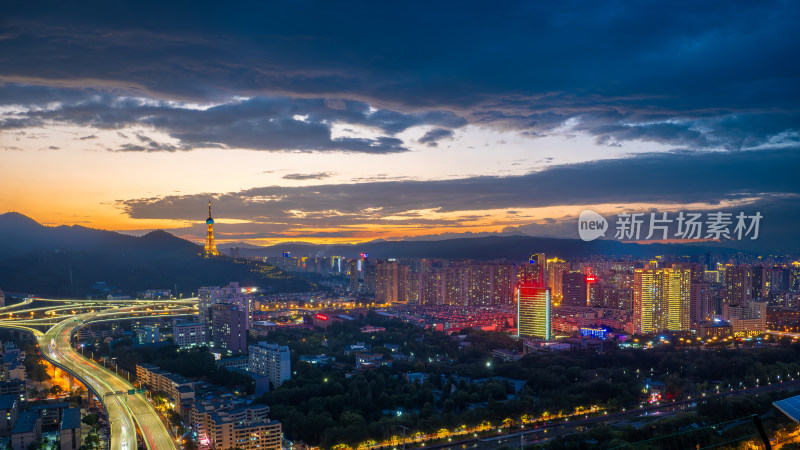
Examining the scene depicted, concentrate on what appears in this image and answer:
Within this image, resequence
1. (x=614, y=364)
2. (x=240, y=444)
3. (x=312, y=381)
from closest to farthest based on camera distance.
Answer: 1. (x=240, y=444)
2. (x=312, y=381)
3. (x=614, y=364)

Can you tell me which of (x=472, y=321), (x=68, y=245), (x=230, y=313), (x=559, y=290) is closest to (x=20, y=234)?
(x=68, y=245)

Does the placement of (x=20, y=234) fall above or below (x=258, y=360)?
above

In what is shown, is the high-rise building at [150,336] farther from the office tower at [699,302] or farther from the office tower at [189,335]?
the office tower at [699,302]

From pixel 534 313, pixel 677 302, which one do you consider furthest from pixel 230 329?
pixel 677 302

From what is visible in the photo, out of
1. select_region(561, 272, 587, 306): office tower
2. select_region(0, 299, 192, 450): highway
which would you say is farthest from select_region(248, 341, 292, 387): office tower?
select_region(561, 272, 587, 306): office tower

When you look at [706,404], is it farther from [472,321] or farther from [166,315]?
[166,315]

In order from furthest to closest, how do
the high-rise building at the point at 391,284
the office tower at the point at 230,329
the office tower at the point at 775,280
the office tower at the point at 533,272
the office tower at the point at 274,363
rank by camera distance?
1. the high-rise building at the point at 391,284
2. the office tower at the point at 533,272
3. the office tower at the point at 775,280
4. the office tower at the point at 230,329
5. the office tower at the point at 274,363

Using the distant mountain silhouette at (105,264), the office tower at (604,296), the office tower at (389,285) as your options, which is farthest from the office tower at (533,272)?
the distant mountain silhouette at (105,264)

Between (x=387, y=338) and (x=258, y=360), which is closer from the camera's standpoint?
(x=258, y=360)
